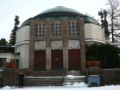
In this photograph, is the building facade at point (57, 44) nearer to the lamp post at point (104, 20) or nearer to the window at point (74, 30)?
the window at point (74, 30)

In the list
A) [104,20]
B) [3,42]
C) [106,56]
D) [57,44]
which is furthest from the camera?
[3,42]

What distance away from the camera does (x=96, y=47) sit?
120 feet

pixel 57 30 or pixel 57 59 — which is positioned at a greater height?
pixel 57 30

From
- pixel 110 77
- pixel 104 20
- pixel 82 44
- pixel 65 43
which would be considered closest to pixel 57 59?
pixel 65 43

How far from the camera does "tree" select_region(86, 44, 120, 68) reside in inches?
1374

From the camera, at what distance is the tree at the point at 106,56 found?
34.9 metres

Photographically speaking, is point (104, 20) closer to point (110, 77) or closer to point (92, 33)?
point (92, 33)

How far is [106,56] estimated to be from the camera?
35.2 metres

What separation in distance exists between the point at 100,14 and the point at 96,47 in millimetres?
21323

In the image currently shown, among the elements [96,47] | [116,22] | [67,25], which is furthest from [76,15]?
[116,22]

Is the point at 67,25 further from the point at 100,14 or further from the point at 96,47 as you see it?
the point at 100,14

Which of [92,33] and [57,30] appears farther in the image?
[92,33]

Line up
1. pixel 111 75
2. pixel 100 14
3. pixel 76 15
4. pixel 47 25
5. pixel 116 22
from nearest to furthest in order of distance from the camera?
pixel 111 75 → pixel 47 25 → pixel 76 15 → pixel 116 22 → pixel 100 14

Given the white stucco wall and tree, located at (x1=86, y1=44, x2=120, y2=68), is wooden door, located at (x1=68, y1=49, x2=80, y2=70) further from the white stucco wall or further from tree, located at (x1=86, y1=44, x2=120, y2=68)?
the white stucco wall
